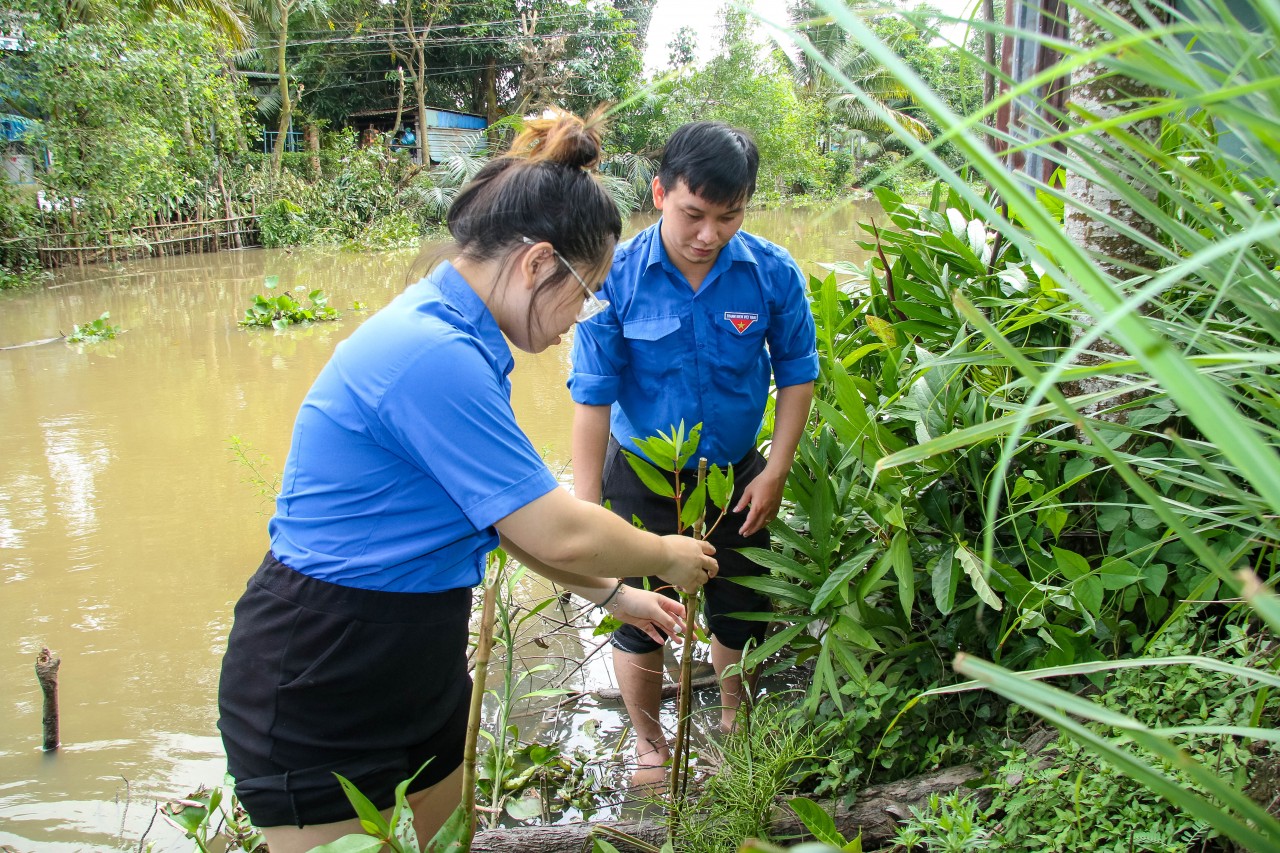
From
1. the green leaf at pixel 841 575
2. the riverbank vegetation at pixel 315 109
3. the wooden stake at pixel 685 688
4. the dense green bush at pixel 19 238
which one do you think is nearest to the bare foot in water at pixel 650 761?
the wooden stake at pixel 685 688

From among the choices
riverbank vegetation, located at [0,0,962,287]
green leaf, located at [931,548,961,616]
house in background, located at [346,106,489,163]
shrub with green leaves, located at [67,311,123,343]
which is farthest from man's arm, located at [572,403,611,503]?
house in background, located at [346,106,489,163]

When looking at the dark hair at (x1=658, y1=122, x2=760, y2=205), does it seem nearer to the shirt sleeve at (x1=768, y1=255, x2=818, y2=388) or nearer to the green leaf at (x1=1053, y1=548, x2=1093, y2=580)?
the shirt sleeve at (x1=768, y1=255, x2=818, y2=388)

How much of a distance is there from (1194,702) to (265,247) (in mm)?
17793

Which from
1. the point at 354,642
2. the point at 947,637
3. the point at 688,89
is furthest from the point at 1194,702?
the point at 688,89

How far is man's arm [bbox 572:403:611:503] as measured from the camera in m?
2.48

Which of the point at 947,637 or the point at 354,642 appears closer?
the point at 354,642

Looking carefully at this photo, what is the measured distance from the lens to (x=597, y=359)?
2447 mm

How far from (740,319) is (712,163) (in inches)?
16.9

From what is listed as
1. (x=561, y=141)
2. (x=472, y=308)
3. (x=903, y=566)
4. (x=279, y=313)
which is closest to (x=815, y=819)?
(x=903, y=566)

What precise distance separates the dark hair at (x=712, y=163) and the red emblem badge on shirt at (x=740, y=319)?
303 millimetres

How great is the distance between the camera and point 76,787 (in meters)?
2.57

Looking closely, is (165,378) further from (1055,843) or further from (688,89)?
(688,89)

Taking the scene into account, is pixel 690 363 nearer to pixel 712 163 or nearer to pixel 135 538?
pixel 712 163

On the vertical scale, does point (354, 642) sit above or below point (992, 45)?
below
